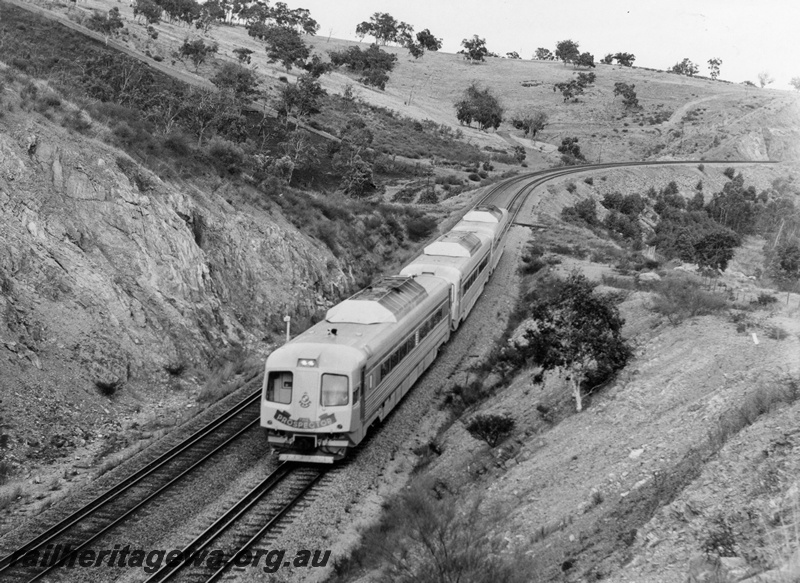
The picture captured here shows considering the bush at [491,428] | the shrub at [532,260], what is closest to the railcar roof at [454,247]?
the shrub at [532,260]

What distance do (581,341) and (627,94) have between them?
436 feet

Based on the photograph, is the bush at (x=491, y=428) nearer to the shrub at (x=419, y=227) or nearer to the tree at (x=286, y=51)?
the shrub at (x=419, y=227)

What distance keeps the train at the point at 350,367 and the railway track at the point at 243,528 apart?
1.72ft

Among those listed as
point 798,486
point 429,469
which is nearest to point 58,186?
point 429,469

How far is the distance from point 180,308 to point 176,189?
21.5ft

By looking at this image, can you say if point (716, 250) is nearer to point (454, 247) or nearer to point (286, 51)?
point (454, 247)

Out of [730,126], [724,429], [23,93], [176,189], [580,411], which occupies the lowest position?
[580,411]

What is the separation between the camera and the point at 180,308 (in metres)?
25.7

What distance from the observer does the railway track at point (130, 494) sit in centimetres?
1395

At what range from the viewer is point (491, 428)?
773 inches

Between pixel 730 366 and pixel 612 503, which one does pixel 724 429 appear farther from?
pixel 730 366

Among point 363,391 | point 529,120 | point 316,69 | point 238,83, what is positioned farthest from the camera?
point 529,120

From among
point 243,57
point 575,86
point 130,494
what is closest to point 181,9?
point 243,57

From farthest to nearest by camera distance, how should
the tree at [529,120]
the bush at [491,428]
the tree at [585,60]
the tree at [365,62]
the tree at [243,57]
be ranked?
the tree at [585,60] < the tree at [365,62] < the tree at [529,120] < the tree at [243,57] < the bush at [491,428]
